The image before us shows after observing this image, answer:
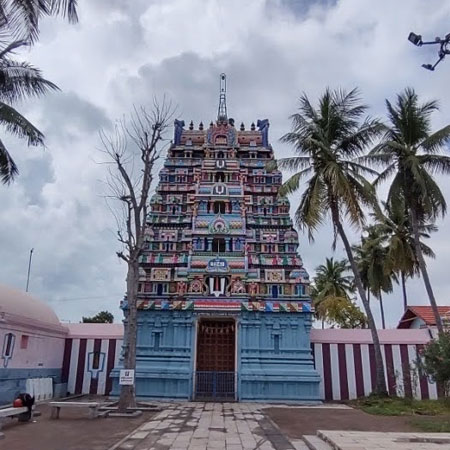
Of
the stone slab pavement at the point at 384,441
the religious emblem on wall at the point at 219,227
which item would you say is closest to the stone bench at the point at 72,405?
the stone slab pavement at the point at 384,441

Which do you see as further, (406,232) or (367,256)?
(367,256)

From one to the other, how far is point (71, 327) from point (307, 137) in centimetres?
1244

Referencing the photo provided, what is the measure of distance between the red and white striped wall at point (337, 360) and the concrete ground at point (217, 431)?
12.8ft

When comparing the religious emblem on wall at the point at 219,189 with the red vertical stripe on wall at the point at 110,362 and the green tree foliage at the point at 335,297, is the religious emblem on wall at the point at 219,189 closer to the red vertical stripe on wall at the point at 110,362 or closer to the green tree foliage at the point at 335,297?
the red vertical stripe on wall at the point at 110,362

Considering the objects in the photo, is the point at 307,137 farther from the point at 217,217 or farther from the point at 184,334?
the point at 184,334

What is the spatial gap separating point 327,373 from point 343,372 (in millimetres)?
628

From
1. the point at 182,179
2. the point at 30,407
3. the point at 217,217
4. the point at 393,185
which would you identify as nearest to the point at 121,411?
the point at 30,407

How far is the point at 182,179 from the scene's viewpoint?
20688mm

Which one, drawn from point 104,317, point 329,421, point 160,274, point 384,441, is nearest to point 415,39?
point 384,441

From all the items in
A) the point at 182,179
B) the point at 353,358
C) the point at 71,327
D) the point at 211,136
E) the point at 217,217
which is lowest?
the point at 353,358

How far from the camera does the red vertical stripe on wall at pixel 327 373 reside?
56.0 ft

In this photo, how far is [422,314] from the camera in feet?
67.9

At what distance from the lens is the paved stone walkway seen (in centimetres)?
785

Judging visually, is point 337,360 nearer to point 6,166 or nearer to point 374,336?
point 374,336
